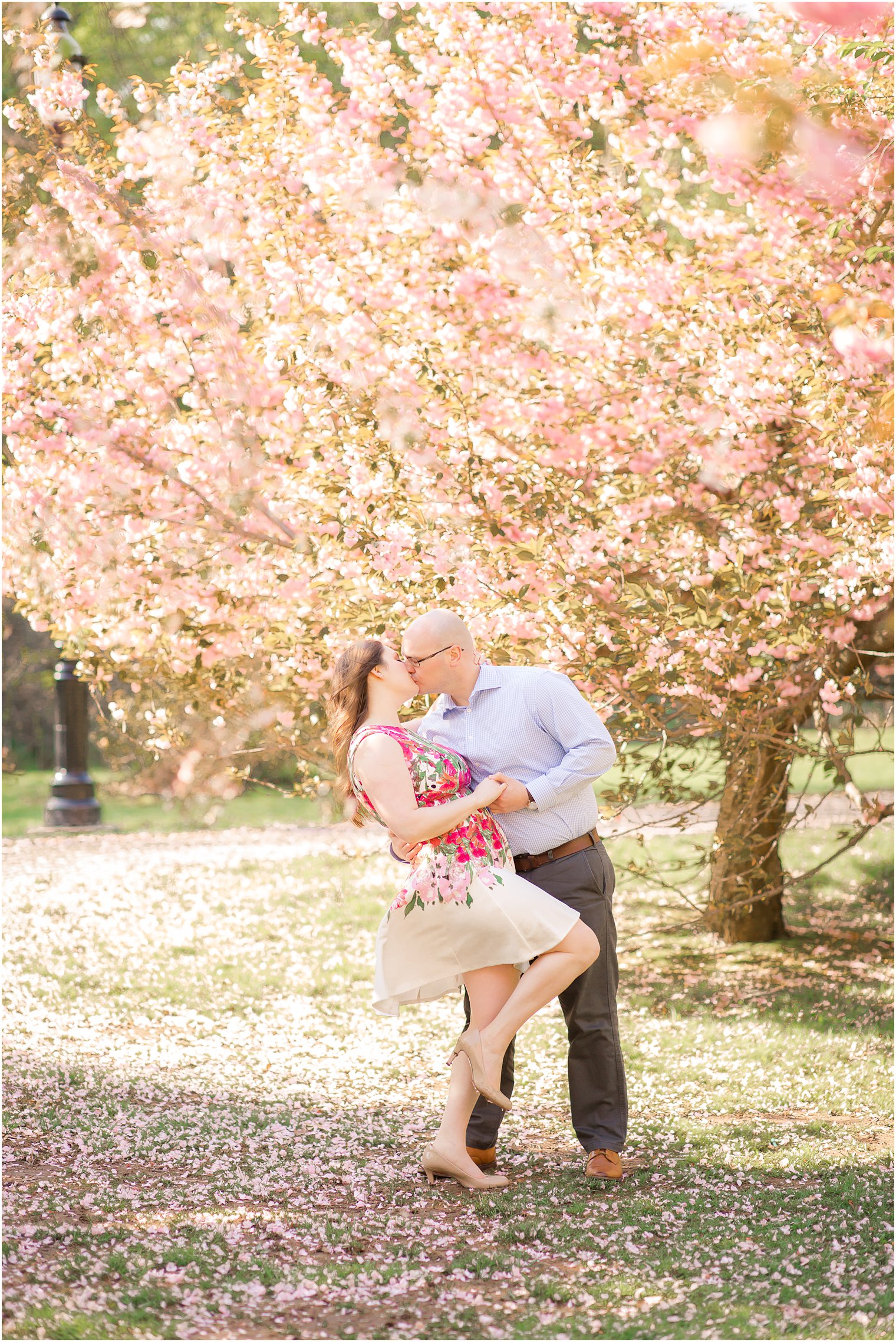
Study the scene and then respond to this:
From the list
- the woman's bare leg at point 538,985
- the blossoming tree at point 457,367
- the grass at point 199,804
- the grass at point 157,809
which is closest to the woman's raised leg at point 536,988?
Result: the woman's bare leg at point 538,985

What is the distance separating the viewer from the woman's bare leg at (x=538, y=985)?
149 inches

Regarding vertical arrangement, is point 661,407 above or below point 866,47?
below

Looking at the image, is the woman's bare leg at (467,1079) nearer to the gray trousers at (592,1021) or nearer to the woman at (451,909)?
the woman at (451,909)

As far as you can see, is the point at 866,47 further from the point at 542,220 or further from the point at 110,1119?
the point at 110,1119

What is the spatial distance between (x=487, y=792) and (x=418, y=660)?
0.48m

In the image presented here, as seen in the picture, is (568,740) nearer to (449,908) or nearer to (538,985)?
(449,908)

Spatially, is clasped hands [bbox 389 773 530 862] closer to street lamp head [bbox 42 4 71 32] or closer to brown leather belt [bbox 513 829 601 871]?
brown leather belt [bbox 513 829 601 871]

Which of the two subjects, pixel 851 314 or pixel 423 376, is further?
pixel 423 376

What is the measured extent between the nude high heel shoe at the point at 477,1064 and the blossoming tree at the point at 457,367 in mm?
2062

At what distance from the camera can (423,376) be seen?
5574 mm

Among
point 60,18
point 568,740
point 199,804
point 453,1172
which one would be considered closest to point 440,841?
point 568,740

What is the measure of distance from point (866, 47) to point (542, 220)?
199cm

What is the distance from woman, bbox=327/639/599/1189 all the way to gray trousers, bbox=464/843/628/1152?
162 mm

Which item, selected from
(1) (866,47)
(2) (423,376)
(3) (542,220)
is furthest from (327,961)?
(1) (866,47)
